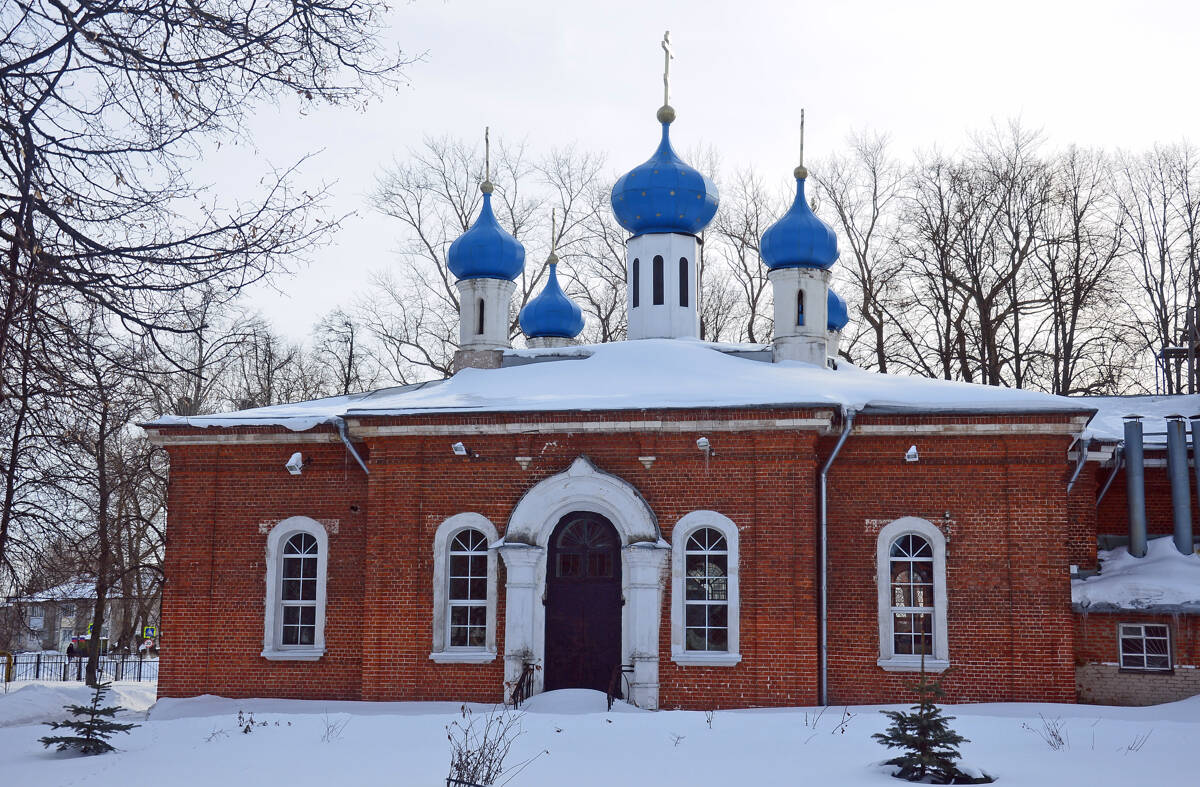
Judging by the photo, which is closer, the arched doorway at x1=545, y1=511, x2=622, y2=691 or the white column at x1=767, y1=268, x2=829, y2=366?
the arched doorway at x1=545, y1=511, x2=622, y2=691

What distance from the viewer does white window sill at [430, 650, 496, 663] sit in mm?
14195


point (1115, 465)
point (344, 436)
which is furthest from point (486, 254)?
point (1115, 465)

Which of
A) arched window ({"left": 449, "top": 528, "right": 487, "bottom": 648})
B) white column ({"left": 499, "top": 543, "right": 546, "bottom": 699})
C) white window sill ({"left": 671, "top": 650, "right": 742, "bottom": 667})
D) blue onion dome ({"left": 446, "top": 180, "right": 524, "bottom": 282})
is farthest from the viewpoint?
blue onion dome ({"left": 446, "top": 180, "right": 524, "bottom": 282})

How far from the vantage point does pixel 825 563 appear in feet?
46.2

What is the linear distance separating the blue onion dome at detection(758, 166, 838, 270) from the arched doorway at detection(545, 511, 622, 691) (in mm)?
5009

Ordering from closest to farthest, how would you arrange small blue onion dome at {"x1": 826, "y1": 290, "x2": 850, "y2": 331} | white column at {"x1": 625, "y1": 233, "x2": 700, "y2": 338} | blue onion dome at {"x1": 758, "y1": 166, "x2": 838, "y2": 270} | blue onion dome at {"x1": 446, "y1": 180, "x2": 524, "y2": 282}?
blue onion dome at {"x1": 758, "y1": 166, "x2": 838, "y2": 270} < blue onion dome at {"x1": 446, "y1": 180, "x2": 524, "y2": 282} < white column at {"x1": 625, "y1": 233, "x2": 700, "y2": 338} < small blue onion dome at {"x1": 826, "y1": 290, "x2": 850, "y2": 331}

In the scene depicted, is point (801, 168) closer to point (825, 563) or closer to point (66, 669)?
point (825, 563)

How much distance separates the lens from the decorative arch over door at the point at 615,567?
45.0 ft

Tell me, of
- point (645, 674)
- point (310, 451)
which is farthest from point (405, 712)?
point (310, 451)

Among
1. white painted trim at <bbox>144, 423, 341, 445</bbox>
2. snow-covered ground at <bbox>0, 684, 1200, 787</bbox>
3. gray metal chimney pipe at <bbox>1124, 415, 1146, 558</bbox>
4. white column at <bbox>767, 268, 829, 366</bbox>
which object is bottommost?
snow-covered ground at <bbox>0, 684, 1200, 787</bbox>

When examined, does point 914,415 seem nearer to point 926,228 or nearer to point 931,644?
point 931,644

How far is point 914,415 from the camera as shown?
14.0 m

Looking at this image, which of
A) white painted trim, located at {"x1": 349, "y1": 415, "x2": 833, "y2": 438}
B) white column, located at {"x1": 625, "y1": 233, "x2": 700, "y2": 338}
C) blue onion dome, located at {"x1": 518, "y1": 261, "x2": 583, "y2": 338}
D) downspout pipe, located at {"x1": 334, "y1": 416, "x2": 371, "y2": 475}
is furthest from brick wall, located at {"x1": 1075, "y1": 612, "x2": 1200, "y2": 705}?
blue onion dome, located at {"x1": 518, "y1": 261, "x2": 583, "y2": 338}

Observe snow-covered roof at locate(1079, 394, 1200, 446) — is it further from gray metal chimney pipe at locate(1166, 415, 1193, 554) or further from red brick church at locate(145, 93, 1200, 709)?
red brick church at locate(145, 93, 1200, 709)
